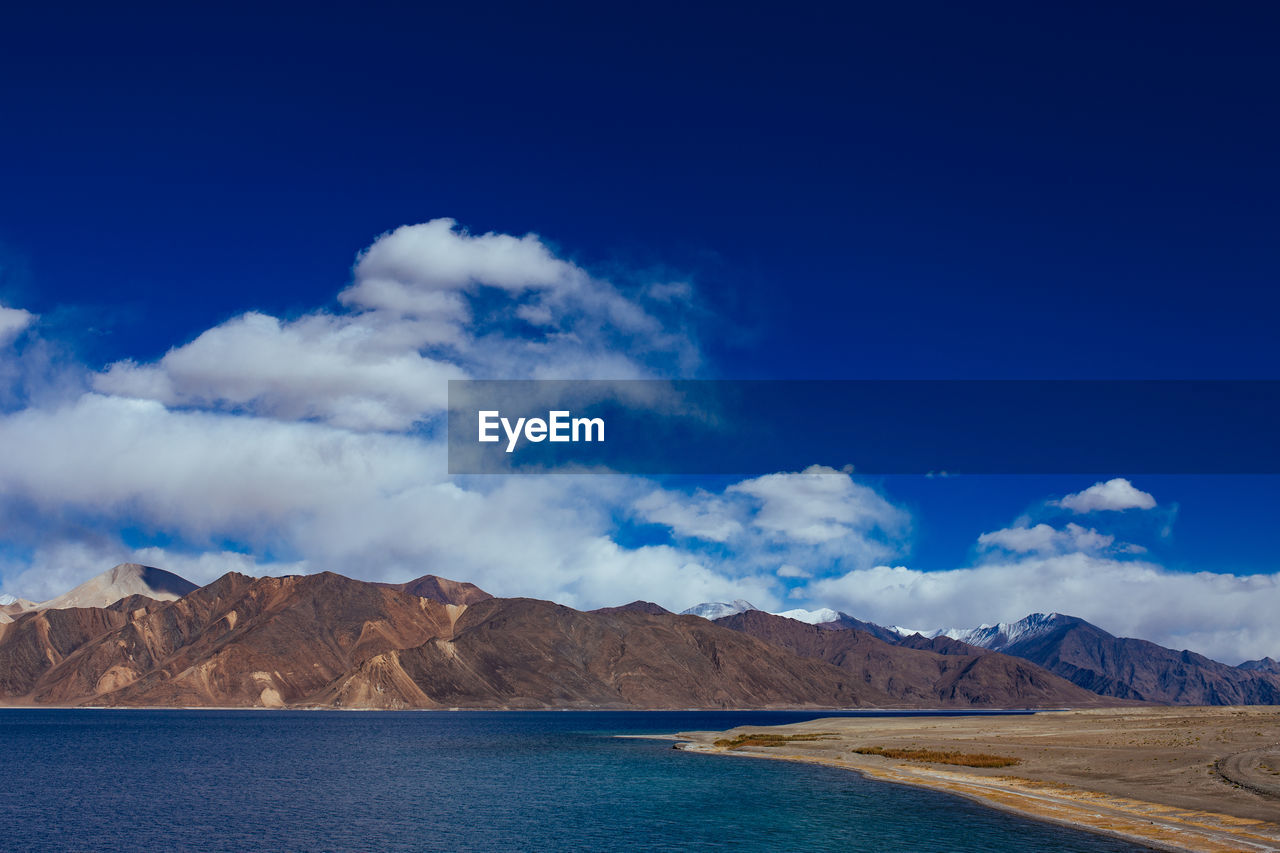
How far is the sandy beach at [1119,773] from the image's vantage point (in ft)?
175

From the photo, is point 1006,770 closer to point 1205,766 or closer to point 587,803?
point 1205,766

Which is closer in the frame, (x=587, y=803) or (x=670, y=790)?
(x=587, y=803)

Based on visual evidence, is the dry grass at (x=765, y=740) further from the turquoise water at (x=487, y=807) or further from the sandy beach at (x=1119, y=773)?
the turquoise water at (x=487, y=807)

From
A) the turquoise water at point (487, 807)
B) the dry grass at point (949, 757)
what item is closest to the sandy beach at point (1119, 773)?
the dry grass at point (949, 757)

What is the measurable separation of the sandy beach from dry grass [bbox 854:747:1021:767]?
1.16 meters

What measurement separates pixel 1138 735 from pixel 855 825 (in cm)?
7007

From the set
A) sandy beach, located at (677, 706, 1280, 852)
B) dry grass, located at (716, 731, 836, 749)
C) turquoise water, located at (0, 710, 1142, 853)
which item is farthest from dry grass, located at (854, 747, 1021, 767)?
dry grass, located at (716, 731, 836, 749)

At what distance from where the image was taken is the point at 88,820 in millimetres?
67062

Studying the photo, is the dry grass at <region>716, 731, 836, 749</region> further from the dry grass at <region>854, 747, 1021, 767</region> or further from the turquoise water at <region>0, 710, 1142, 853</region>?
the dry grass at <region>854, 747, 1021, 767</region>

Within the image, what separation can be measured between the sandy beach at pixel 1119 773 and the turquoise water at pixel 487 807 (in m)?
3.69

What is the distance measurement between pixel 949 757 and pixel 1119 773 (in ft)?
70.1

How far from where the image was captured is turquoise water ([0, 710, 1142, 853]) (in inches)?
2255

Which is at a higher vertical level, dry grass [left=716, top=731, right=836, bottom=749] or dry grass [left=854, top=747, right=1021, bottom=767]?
dry grass [left=854, top=747, right=1021, bottom=767]

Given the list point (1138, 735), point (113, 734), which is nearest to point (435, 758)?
point (1138, 735)
